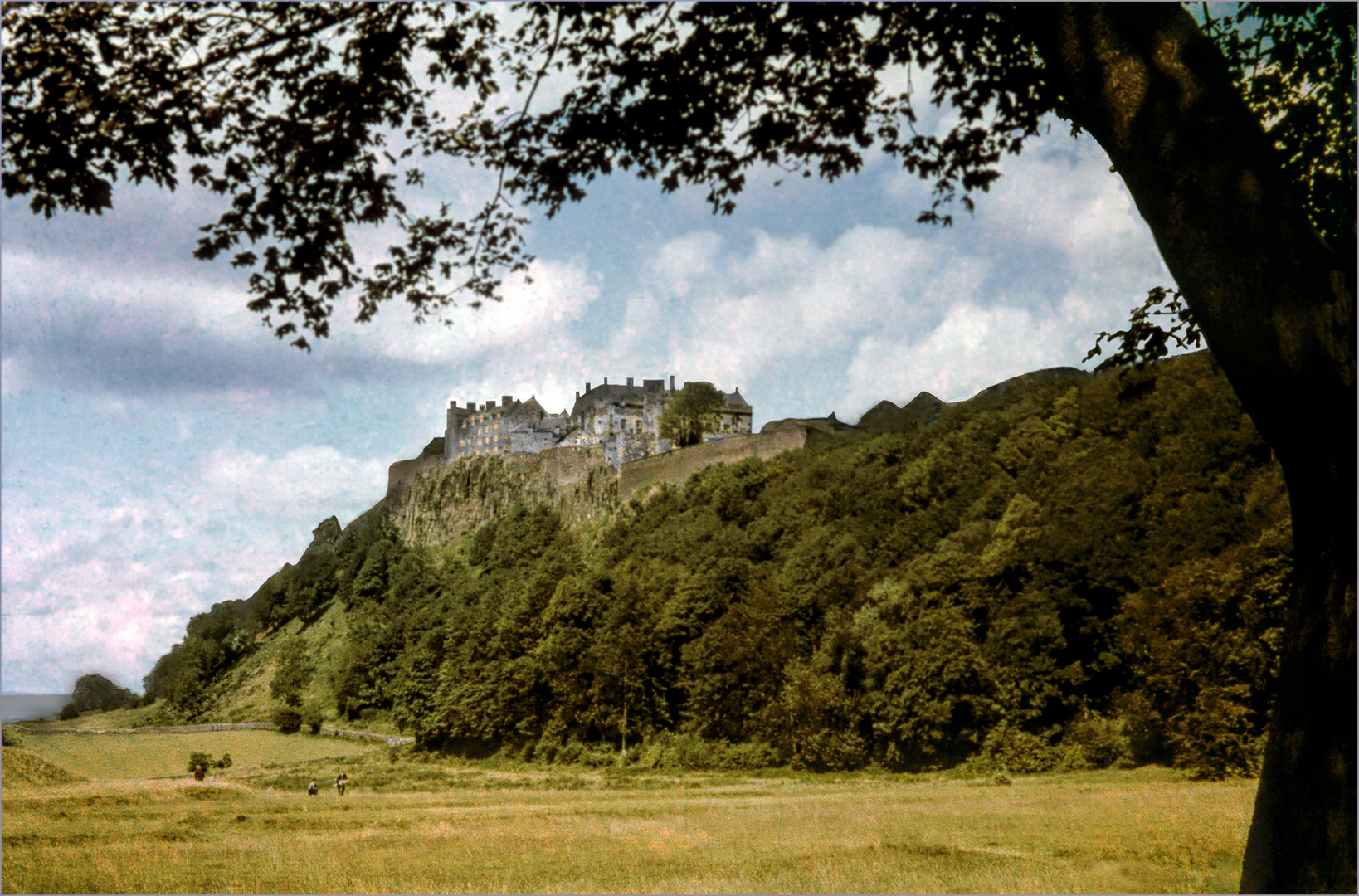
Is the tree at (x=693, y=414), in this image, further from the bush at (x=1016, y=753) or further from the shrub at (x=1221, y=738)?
the shrub at (x=1221, y=738)

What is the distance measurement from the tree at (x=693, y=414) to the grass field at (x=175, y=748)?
4171 cm

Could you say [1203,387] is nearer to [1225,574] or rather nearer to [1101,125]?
[1225,574]

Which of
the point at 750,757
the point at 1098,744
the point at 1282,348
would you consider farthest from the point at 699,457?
the point at 1282,348

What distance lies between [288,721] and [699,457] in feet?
118

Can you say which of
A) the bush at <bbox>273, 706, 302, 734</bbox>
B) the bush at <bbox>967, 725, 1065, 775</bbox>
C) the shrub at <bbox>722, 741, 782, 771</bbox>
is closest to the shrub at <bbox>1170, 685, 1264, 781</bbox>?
the bush at <bbox>967, 725, 1065, 775</bbox>

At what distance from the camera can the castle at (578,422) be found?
102m

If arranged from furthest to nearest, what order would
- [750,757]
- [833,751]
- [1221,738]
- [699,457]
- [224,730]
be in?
[699,457] → [224,730] → [750,757] → [833,751] → [1221,738]

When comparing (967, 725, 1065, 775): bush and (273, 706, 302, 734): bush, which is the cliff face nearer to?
(273, 706, 302, 734): bush

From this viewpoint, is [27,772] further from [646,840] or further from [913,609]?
[913,609]

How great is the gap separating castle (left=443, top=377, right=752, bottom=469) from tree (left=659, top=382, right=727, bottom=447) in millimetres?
4448

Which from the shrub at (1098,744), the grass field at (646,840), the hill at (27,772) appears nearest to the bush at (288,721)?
the grass field at (646,840)

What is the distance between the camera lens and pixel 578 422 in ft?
390

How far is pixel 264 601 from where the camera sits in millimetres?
95562

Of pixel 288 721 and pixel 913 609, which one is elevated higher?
pixel 913 609
